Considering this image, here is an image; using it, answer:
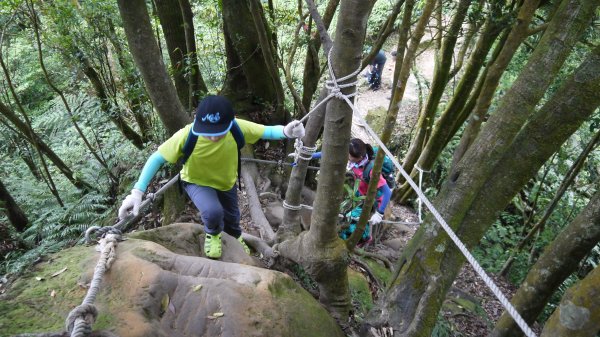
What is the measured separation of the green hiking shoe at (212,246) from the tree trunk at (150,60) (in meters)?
1.55

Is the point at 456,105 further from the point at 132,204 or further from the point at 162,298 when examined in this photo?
the point at 162,298

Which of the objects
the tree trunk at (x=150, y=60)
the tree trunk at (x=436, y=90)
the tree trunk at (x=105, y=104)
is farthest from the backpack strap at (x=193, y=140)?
the tree trunk at (x=105, y=104)

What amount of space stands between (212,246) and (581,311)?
8.91ft

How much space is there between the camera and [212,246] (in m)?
3.52

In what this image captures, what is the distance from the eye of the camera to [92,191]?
661cm

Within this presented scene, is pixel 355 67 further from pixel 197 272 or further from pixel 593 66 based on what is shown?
pixel 197 272

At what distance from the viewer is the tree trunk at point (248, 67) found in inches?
239

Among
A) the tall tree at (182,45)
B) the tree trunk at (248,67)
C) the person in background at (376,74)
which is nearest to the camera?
the tall tree at (182,45)

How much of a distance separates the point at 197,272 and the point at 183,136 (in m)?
1.17

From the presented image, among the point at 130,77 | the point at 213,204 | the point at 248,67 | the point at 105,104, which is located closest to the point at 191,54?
the point at 248,67

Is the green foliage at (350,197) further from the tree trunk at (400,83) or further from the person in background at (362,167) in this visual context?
the tree trunk at (400,83)

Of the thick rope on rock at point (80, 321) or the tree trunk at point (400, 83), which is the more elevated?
the tree trunk at point (400, 83)

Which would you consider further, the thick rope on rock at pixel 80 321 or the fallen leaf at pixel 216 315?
the fallen leaf at pixel 216 315

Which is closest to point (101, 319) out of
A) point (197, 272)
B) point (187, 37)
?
point (197, 272)
